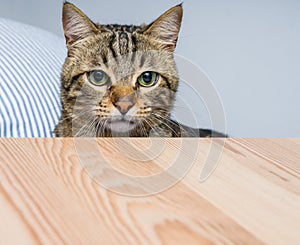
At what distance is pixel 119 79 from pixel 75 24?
178 millimetres

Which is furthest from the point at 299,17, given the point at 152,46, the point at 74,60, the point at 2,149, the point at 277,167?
the point at 2,149

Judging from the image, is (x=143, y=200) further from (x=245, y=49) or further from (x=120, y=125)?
(x=245, y=49)

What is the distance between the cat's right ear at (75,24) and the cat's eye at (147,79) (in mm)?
167

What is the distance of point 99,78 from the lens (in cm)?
97

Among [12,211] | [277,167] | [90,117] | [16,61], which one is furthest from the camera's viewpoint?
[16,61]

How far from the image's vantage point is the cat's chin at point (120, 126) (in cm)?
92

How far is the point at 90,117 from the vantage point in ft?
3.09

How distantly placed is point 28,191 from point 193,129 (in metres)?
0.61

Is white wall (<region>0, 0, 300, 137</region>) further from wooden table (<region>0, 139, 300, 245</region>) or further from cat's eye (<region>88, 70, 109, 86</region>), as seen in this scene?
wooden table (<region>0, 139, 300, 245</region>)

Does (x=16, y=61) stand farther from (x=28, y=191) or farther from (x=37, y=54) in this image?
(x=28, y=191)

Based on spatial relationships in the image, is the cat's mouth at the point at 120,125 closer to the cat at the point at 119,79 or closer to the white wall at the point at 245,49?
the cat at the point at 119,79

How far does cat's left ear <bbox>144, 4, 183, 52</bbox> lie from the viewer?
999 mm

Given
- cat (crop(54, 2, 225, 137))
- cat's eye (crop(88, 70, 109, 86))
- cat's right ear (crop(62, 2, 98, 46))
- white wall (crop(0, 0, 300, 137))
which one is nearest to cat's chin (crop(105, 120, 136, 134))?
cat (crop(54, 2, 225, 137))

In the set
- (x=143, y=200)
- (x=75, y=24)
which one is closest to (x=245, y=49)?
(x=75, y=24)
